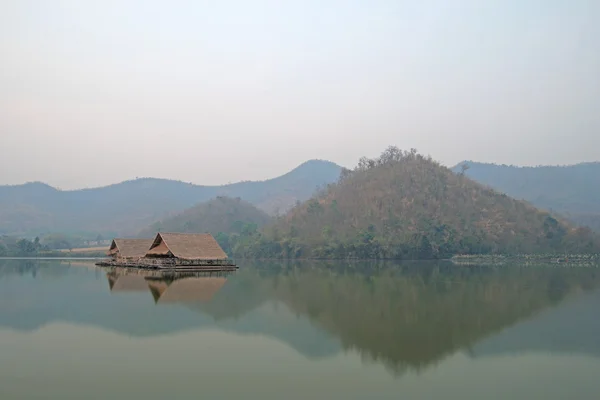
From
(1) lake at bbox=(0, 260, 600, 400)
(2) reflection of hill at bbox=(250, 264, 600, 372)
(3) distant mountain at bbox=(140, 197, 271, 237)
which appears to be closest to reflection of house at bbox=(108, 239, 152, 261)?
(2) reflection of hill at bbox=(250, 264, 600, 372)

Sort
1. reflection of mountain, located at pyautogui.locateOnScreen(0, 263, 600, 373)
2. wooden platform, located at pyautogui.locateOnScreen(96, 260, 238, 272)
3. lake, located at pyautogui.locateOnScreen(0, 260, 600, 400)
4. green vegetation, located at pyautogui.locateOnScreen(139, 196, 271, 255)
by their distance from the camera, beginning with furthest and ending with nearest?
green vegetation, located at pyautogui.locateOnScreen(139, 196, 271, 255)
wooden platform, located at pyautogui.locateOnScreen(96, 260, 238, 272)
reflection of mountain, located at pyautogui.locateOnScreen(0, 263, 600, 373)
lake, located at pyautogui.locateOnScreen(0, 260, 600, 400)

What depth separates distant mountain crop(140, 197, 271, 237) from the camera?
4321 inches

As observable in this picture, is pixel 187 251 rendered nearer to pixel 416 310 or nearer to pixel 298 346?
pixel 416 310

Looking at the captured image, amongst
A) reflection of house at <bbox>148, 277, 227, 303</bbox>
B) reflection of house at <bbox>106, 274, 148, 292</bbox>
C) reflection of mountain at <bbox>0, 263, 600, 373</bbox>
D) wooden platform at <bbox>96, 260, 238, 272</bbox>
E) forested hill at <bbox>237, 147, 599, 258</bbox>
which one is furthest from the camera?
forested hill at <bbox>237, 147, 599, 258</bbox>

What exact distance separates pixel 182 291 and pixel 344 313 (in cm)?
909

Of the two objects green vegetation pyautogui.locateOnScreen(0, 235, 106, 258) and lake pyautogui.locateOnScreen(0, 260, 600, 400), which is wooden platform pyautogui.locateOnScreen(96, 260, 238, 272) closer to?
lake pyautogui.locateOnScreen(0, 260, 600, 400)

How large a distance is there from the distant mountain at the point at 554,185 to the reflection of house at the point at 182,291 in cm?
13932

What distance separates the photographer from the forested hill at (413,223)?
6525 cm

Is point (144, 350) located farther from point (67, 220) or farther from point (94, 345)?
point (67, 220)

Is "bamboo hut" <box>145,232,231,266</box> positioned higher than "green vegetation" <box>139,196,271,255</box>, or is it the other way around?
"green vegetation" <box>139,196,271,255</box>

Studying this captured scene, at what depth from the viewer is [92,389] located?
337 inches

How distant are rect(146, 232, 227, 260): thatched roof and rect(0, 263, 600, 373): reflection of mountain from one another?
11997mm

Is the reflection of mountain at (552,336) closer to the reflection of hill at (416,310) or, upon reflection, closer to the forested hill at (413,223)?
the reflection of hill at (416,310)

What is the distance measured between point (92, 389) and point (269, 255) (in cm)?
6222
